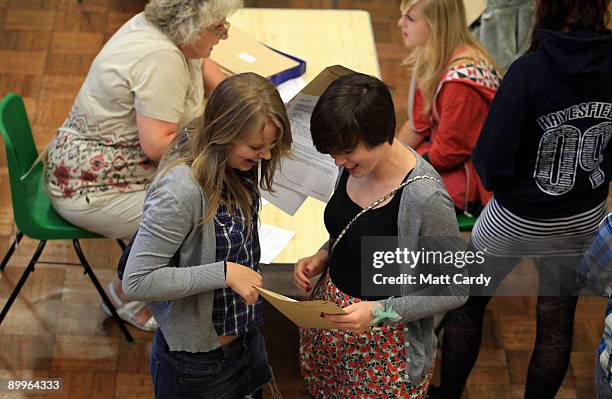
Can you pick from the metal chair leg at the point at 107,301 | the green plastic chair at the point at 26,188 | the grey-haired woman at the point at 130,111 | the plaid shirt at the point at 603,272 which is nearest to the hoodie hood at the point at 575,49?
the plaid shirt at the point at 603,272

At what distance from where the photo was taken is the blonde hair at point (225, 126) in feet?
6.19

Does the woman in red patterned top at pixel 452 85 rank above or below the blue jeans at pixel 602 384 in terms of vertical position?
above

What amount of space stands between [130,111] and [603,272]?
5.13 ft

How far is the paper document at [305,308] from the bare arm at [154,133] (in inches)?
38.4

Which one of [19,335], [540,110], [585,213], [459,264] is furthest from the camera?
[19,335]

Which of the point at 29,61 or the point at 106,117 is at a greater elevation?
the point at 106,117

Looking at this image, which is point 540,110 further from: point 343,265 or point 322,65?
point 322,65

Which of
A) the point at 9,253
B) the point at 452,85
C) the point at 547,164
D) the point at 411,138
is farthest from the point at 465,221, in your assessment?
the point at 9,253

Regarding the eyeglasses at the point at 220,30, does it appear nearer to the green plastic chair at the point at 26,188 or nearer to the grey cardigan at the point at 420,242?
the green plastic chair at the point at 26,188

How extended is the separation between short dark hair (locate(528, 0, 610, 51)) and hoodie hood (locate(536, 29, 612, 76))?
3 centimetres

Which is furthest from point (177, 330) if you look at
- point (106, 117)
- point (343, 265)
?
point (106, 117)

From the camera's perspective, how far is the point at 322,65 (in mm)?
3406

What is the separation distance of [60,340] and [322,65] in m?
1.48

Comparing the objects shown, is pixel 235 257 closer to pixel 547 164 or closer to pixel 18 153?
pixel 547 164
